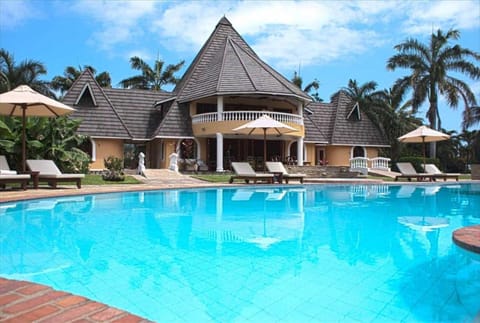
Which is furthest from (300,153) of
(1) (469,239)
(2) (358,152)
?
(1) (469,239)

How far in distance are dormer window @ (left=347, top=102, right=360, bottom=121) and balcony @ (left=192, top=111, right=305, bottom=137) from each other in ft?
28.7

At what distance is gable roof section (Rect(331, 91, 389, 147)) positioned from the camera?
33.0 metres

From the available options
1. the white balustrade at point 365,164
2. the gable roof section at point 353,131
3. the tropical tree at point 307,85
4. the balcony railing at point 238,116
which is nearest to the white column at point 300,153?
the balcony railing at point 238,116

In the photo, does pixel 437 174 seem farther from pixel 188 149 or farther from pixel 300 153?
pixel 188 149

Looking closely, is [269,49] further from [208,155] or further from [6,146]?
[6,146]

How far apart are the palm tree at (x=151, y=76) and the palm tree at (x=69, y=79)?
197cm

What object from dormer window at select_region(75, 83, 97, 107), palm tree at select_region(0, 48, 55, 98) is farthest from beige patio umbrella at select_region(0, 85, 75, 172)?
palm tree at select_region(0, 48, 55, 98)

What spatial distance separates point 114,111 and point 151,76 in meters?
18.3

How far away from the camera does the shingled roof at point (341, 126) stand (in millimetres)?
32781

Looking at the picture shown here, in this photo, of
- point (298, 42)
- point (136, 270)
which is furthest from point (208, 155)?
point (136, 270)

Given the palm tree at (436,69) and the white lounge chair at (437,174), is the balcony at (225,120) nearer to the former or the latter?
the white lounge chair at (437,174)

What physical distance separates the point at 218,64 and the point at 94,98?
8981mm

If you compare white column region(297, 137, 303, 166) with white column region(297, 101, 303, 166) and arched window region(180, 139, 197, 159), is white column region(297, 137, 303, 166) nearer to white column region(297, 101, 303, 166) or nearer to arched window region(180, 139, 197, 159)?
white column region(297, 101, 303, 166)

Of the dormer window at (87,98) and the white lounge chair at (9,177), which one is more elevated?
the dormer window at (87,98)
